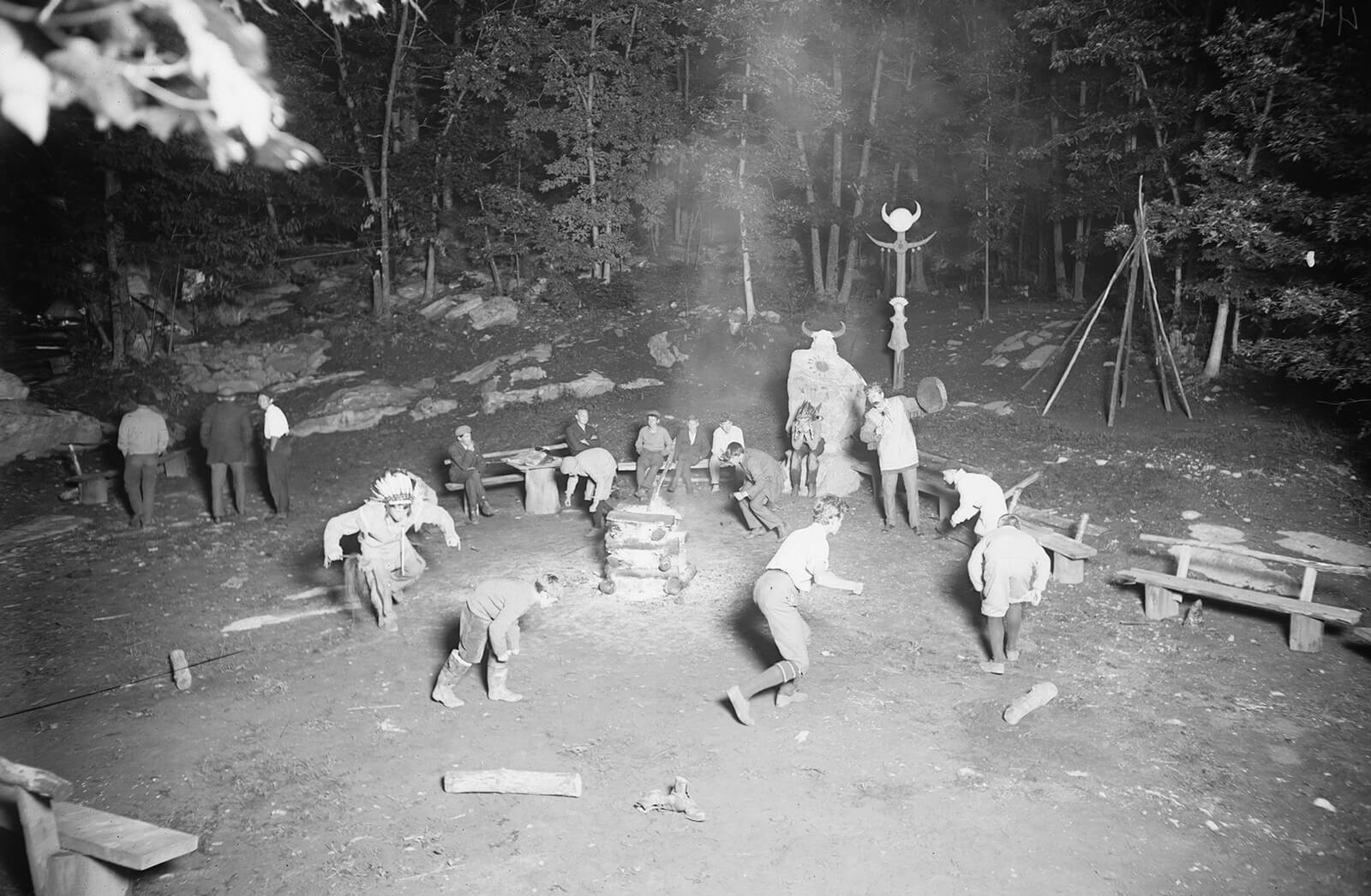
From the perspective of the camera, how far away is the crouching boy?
671cm

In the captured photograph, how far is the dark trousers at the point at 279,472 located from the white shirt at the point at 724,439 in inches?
255

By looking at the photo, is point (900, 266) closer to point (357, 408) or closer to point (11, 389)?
point (357, 408)

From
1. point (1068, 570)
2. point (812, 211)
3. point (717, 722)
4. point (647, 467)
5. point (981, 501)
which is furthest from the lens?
point (812, 211)

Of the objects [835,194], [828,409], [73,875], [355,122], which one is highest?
[355,122]

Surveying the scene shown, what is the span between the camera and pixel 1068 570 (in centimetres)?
934

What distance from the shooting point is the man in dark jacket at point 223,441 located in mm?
11859

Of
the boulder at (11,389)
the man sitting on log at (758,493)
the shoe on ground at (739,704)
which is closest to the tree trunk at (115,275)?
the boulder at (11,389)

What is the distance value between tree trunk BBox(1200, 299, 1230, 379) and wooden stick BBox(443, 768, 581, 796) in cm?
1487

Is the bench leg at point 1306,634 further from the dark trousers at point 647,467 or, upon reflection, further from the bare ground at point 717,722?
the dark trousers at point 647,467

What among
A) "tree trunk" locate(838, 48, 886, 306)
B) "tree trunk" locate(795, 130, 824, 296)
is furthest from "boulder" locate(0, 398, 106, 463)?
"tree trunk" locate(838, 48, 886, 306)

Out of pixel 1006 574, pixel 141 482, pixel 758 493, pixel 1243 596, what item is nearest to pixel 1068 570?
pixel 1243 596

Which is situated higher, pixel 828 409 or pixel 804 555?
pixel 828 409

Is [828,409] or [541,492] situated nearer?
[541,492]

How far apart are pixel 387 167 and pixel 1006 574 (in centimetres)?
1911
